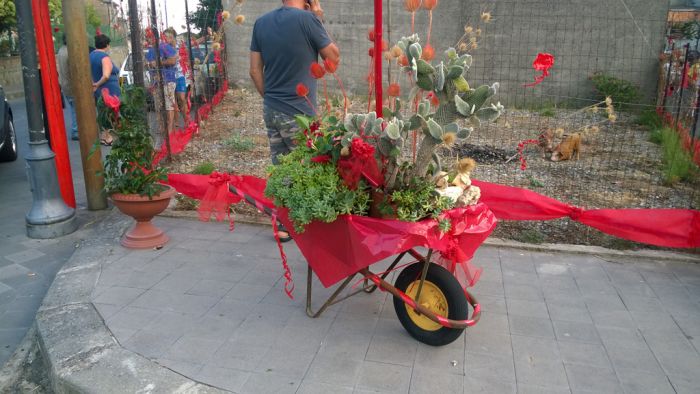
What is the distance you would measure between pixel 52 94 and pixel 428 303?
13.3 feet

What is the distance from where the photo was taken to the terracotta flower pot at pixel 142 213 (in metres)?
4.39

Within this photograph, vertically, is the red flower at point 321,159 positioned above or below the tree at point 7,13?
below

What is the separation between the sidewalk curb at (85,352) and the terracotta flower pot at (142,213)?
449 mm

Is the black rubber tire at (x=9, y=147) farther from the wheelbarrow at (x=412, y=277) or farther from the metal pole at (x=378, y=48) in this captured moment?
the metal pole at (x=378, y=48)

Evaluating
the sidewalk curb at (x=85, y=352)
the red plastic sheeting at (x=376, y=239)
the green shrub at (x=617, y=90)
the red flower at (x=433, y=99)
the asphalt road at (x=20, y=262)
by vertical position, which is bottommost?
the asphalt road at (x=20, y=262)

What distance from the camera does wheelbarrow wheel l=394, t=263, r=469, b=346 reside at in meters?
2.94

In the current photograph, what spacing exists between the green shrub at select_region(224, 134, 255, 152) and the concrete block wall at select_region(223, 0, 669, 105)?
337 cm

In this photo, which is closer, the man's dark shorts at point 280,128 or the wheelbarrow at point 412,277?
the wheelbarrow at point 412,277

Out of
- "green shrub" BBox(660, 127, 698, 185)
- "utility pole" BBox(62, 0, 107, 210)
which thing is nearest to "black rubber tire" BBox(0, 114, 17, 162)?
"utility pole" BBox(62, 0, 107, 210)

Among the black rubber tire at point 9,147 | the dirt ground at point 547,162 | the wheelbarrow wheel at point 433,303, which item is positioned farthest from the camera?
the black rubber tire at point 9,147

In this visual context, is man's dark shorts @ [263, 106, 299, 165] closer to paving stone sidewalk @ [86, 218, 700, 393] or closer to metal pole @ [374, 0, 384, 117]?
paving stone sidewalk @ [86, 218, 700, 393]

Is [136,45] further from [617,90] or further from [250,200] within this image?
[617,90]

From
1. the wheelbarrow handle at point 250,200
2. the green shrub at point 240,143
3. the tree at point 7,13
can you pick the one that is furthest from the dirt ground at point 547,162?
the tree at point 7,13

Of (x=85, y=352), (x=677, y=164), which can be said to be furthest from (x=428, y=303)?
(x=677, y=164)
